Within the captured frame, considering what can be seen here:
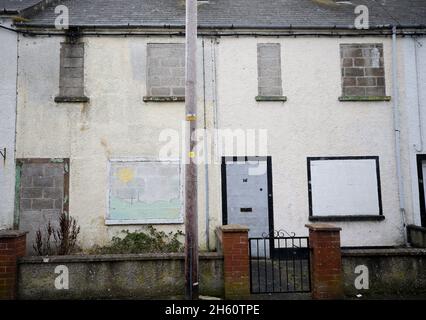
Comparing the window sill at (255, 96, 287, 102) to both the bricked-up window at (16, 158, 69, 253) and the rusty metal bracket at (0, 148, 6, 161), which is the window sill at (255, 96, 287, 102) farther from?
the rusty metal bracket at (0, 148, 6, 161)

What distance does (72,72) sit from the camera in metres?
9.32

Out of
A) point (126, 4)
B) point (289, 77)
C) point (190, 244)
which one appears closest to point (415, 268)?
point (190, 244)

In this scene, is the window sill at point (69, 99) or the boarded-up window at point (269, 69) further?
the boarded-up window at point (269, 69)

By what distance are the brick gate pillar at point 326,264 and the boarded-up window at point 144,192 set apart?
421 centimetres

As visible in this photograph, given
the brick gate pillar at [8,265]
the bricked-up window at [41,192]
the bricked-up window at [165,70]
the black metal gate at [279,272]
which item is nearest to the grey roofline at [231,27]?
the bricked-up window at [165,70]

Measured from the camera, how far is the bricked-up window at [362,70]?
31.4ft

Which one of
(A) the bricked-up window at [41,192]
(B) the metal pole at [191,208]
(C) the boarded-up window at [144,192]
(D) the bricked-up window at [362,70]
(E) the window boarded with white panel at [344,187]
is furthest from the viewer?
(D) the bricked-up window at [362,70]

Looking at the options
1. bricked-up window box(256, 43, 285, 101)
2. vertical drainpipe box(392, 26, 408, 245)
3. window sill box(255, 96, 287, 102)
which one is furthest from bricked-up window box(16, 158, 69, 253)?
vertical drainpipe box(392, 26, 408, 245)

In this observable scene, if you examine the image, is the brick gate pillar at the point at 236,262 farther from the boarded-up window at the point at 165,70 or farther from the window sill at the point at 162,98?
the boarded-up window at the point at 165,70

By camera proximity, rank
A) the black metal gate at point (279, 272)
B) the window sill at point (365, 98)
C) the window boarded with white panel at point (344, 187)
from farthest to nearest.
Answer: the window sill at point (365, 98), the window boarded with white panel at point (344, 187), the black metal gate at point (279, 272)

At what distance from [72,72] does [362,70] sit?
8.24 m

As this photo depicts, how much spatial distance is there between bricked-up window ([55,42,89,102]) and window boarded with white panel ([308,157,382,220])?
6751 mm

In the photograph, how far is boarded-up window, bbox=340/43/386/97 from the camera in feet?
31.4
